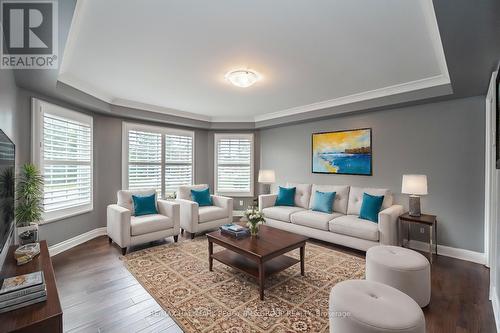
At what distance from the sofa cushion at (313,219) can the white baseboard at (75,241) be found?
3596 mm

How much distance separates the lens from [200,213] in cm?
435

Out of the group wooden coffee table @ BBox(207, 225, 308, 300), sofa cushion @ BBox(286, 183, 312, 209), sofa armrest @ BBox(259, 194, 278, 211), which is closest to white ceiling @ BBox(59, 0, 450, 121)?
sofa cushion @ BBox(286, 183, 312, 209)

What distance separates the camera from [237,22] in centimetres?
202

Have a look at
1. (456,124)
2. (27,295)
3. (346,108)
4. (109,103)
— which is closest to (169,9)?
(27,295)

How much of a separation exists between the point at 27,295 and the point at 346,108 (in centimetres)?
454

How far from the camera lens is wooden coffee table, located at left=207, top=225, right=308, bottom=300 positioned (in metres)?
2.46

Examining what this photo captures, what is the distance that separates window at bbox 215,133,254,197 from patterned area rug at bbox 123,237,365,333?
2764mm

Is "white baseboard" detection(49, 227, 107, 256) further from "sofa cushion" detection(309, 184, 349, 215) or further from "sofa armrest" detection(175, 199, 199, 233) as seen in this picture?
"sofa cushion" detection(309, 184, 349, 215)

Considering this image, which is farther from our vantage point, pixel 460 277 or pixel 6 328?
pixel 460 277

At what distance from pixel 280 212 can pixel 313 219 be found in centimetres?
72

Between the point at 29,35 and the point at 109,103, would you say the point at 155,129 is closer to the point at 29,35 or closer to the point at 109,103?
the point at 109,103

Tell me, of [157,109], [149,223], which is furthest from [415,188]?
[157,109]

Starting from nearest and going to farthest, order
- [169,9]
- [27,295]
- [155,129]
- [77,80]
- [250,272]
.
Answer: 1. [27,295]
2. [169,9]
3. [250,272]
4. [77,80]
5. [155,129]

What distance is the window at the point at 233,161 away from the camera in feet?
20.3
